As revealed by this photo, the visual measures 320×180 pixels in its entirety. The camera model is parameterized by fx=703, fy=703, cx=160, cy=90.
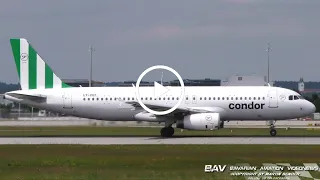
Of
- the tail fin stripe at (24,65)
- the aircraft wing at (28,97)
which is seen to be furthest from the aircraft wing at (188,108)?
the tail fin stripe at (24,65)

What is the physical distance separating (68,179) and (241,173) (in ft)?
21.3

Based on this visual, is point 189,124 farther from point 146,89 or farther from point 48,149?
point 48,149

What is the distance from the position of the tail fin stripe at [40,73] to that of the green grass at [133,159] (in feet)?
48.4

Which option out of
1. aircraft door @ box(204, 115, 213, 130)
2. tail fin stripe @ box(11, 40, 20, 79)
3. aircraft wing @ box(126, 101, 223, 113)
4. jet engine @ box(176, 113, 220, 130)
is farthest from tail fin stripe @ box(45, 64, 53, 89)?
aircraft door @ box(204, 115, 213, 130)

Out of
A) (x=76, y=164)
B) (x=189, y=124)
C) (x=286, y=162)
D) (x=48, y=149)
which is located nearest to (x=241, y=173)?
(x=286, y=162)

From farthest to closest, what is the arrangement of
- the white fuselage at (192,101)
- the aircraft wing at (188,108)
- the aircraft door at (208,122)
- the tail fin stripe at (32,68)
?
1. the tail fin stripe at (32,68)
2. the white fuselage at (192,101)
3. the aircraft wing at (188,108)
4. the aircraft door at (208,122)

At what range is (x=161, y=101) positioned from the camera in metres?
54.0

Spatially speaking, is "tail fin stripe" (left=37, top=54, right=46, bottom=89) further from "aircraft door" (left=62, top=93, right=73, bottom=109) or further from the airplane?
"aircraft door" (left=62, top=93, right=73, bottom=109)

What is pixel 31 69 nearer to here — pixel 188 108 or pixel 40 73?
pixel 40 73

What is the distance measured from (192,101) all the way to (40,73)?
12639mm

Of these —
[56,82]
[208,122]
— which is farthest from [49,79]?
A: [208,122]

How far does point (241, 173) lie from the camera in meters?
26.5

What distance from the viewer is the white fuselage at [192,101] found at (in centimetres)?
5231

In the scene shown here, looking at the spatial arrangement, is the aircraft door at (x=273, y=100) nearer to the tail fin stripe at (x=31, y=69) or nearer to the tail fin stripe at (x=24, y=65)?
the tail fin stripe at (x=31, y=69)
